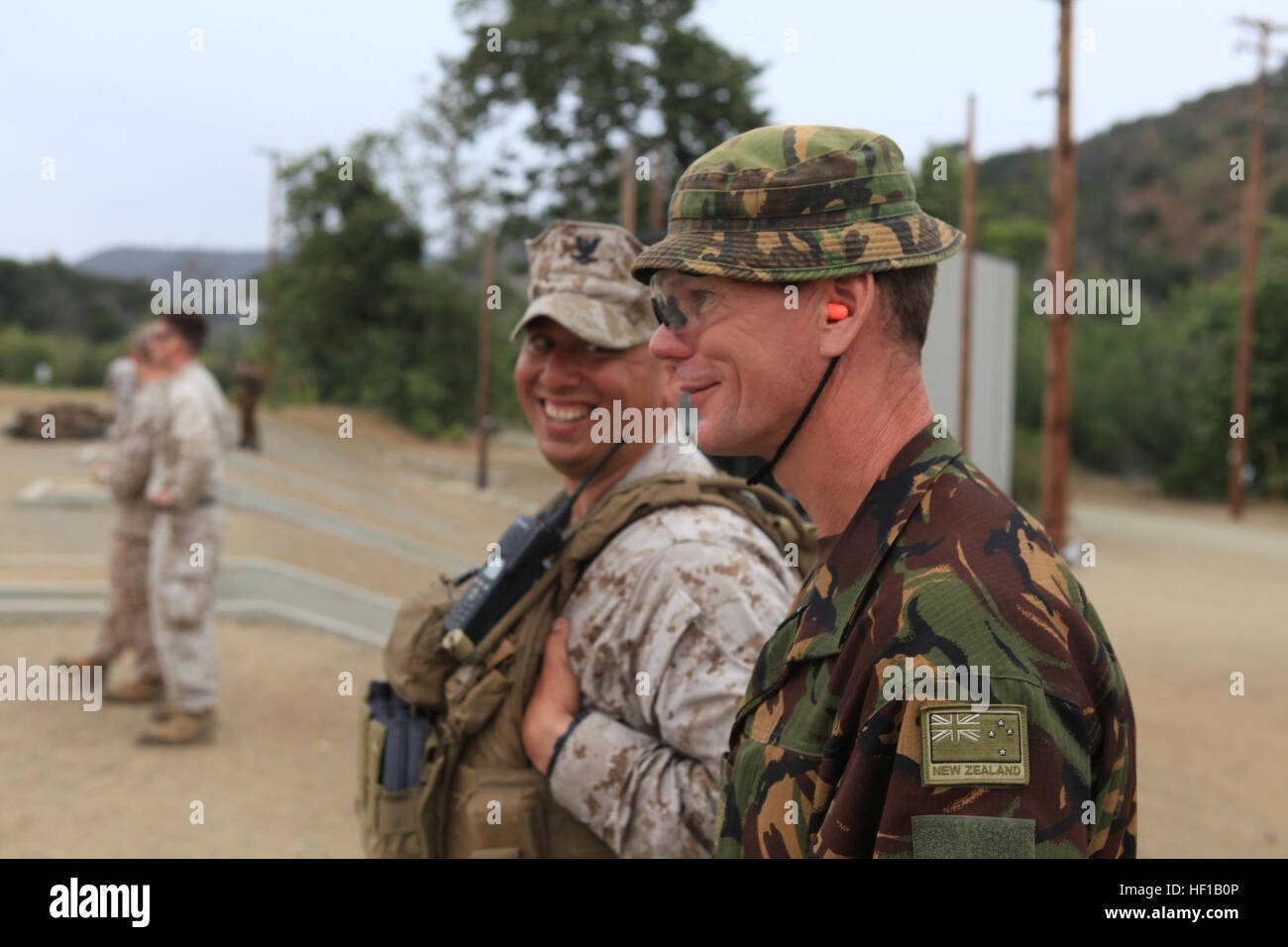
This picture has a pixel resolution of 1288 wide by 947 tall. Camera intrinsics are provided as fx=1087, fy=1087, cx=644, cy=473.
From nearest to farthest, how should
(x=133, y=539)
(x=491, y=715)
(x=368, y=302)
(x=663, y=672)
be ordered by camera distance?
1. (x=663, y=672)
2. (x=491, y=715)
3. (x=133, y=539)
4. (x=368, y=302)

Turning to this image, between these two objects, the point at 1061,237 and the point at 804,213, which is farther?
the point at 1061,237

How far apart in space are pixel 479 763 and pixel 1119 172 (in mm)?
90289

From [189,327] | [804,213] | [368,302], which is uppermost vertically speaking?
[368,302]

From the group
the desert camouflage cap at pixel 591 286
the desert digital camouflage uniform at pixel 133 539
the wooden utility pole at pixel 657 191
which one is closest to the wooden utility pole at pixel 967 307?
the wooden utility pole at pixel 657 191

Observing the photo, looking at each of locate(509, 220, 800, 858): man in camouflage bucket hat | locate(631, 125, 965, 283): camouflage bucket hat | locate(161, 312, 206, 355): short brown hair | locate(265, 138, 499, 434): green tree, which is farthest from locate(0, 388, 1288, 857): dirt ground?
locate(265, 138, 499, 434): green tree

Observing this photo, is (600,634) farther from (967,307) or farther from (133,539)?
(967,307)

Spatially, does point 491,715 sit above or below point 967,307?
below

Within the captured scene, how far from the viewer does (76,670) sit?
6914 millimetres

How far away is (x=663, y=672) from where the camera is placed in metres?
1.96

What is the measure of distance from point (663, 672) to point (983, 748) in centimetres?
92

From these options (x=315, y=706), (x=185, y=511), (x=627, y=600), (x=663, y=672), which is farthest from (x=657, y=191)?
(x=663, y=672)

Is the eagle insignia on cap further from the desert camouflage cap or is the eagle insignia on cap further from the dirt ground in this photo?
the dirt ground

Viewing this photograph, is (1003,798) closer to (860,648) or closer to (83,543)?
(860,648)

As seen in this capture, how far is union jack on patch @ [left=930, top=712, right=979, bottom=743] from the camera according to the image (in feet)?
3.62
